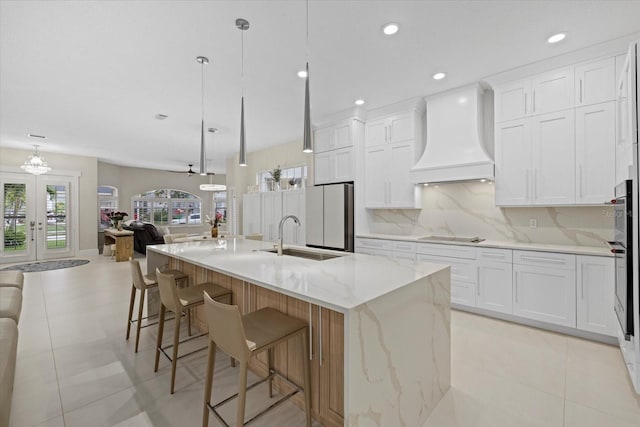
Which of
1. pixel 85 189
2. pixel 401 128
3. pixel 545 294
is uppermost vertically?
pixel 401 128

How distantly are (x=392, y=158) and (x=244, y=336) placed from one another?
3.64 m

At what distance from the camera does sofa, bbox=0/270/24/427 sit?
1.61 metres

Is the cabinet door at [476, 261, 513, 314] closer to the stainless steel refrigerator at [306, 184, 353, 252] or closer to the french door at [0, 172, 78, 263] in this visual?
the stainless steel refrigerator at [306, 184, 353, 252]

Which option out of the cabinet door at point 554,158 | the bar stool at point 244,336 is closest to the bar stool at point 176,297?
the bar stool at point 244,336

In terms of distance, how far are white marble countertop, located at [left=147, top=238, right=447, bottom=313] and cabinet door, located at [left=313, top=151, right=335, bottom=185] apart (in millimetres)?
2680

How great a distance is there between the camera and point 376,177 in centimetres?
459

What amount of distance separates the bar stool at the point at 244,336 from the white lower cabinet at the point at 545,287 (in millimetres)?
2664

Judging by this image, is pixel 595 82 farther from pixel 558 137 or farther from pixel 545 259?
pixel 545 259

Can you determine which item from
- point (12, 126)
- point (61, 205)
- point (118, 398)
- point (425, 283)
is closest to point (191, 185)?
point (61, 205)

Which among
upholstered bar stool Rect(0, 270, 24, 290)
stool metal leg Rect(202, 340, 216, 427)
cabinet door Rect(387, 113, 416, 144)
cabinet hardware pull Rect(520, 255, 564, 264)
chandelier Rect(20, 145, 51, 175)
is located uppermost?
cabinet door Rect(387, 113, 416, 144)

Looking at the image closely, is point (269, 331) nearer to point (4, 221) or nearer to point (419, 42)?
point (419, 42)

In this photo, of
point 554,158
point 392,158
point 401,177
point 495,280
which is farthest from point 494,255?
point 392,158

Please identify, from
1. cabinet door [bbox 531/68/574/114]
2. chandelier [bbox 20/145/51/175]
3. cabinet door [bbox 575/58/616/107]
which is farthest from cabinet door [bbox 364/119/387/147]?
chandelier [bbox 20/145/51/175]

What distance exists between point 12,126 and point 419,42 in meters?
7.05
